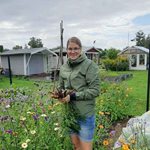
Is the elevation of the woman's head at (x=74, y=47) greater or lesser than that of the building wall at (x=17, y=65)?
greater

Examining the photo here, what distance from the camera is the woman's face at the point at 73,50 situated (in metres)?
2.94

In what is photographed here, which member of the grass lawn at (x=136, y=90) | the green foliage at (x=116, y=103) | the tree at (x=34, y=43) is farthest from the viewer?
the tree at (x=34, y=43)

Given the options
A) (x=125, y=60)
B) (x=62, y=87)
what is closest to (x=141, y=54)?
(x=125, y=60)

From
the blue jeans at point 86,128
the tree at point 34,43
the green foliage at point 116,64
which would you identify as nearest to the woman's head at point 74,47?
the blue jeans at point 86,128

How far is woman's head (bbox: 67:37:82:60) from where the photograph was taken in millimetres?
2941

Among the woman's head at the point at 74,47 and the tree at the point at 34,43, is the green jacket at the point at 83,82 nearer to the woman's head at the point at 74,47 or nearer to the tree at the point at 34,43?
the woman's head at the point at 74,47

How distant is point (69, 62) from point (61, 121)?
26.6 inches

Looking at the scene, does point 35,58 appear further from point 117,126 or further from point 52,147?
point 52,147

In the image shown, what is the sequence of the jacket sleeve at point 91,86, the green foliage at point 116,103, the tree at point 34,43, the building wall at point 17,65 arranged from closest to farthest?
the jacket sleeve at point 91,86, the green foliage at point 116,103, the building wall at point 17,65, the tree at point 34,43

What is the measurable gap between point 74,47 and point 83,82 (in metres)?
0.38

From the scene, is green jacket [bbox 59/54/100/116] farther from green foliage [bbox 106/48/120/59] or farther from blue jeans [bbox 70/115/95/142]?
green foliage [bbox 106/48/120/59]

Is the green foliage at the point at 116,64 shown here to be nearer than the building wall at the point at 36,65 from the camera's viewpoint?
No

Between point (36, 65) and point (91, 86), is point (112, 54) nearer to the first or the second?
point (36, 65)

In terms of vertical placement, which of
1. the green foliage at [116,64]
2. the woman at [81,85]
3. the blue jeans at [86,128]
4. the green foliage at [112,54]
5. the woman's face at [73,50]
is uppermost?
the woman's face at [73,50]
